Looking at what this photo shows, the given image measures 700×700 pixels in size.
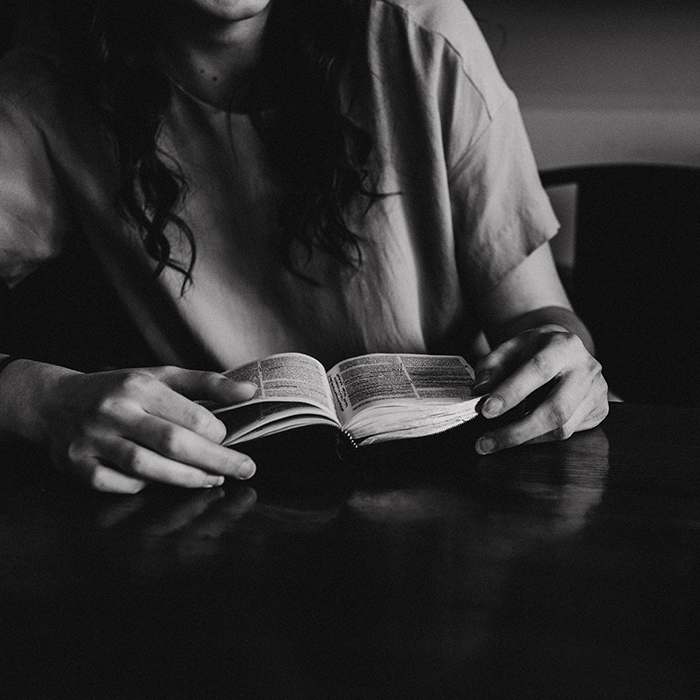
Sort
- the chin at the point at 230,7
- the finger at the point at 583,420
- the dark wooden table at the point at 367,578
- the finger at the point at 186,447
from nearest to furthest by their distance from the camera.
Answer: the dark wooden table at the point at 367,578 < the finger at the point at 186,447 < the finger at the point at 583,420 < the chin at the point at 230,7

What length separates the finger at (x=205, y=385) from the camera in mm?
747

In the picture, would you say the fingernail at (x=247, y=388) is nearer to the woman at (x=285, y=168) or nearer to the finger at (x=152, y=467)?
the finger at (x=152, y=467)

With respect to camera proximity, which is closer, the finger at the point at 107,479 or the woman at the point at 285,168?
the finger at the point at 107,479

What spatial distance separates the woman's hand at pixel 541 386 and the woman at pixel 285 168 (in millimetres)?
166

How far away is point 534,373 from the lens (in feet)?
2.57

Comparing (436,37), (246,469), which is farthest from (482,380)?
(436,37)

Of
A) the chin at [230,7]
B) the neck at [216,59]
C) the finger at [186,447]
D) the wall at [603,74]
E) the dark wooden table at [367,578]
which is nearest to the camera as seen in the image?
the dark wooden table at [367,578]

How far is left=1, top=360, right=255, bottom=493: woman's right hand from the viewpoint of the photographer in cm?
71

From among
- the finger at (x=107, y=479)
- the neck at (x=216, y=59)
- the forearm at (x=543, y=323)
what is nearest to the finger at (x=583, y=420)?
the forearm at (x=543, y=323)

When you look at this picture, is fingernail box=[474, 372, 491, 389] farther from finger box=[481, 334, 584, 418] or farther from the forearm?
the forearm

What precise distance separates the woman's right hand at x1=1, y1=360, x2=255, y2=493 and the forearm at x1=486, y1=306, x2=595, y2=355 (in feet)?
1.40

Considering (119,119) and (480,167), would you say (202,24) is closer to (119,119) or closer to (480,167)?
(119,119)

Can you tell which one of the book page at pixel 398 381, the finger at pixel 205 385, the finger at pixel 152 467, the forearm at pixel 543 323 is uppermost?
the finger at pixel 205 385

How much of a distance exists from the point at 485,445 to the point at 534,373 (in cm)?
8
